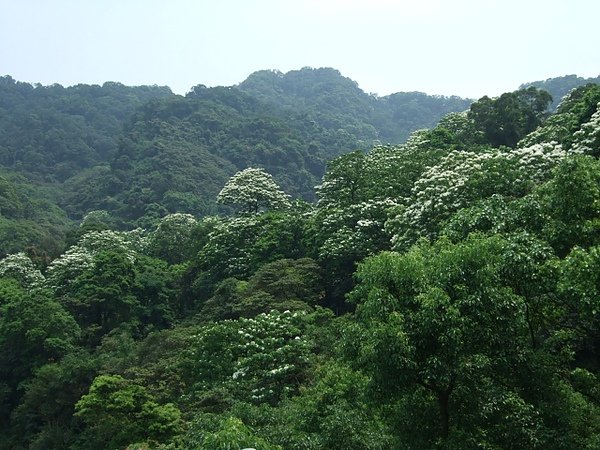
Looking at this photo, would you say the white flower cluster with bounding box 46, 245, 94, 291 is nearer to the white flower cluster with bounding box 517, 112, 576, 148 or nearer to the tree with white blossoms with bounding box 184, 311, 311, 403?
the tree with white blossoms with bounding box 184, 311, 311, 403

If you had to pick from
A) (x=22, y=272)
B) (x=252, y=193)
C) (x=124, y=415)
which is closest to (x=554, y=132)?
(x=252, y=193)

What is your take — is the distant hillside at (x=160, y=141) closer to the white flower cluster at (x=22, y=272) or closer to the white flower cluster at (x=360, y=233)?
the white flower cluster at (x=22, y=272)

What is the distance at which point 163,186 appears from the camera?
78.9 metres

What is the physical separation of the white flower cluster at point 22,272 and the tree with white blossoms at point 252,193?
12099 mm

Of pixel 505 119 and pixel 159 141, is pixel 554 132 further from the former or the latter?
pixel 159 141

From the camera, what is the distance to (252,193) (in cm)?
3975

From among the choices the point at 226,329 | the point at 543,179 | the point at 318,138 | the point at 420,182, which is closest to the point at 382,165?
the point at 420,182

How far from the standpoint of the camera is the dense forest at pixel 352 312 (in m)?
9.70

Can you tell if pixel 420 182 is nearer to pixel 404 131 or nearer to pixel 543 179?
pixel 543 179

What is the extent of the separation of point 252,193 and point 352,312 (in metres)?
16.2

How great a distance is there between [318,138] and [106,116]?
4853 cm

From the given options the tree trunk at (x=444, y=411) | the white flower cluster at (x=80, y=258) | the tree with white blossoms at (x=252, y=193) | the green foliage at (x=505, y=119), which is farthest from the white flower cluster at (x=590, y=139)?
the white flower cluster at (x=80, y=258)

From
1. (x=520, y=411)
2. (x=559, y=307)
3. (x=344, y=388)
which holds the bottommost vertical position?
(x=344, y=388)

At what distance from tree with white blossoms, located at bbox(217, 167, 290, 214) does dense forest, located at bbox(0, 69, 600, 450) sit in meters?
0.15
